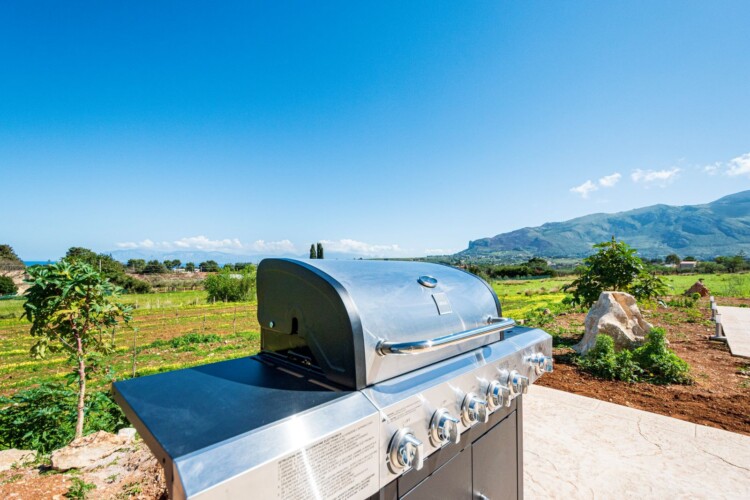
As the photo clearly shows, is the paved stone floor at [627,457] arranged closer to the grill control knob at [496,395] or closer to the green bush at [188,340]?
the grill control knob at [496,395]

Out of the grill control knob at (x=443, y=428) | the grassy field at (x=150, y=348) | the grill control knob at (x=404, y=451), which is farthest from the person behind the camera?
the grassy field at (x=150, y=348)

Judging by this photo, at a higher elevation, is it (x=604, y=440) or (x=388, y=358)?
(x=388, y=358)

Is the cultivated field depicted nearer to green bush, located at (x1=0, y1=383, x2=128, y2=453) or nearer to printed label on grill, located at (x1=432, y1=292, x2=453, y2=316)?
green bush, located at (x1=0, y1=383, x2=128, y2=453)

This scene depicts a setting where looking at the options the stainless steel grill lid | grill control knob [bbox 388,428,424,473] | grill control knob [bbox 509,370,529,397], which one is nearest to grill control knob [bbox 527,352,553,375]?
grill control knob [bbox 509,370,529,397]

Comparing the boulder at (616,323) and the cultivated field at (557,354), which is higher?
the boulder at (616,323)

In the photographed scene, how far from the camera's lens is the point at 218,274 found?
93.1 feet

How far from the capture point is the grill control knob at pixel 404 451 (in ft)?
2.82

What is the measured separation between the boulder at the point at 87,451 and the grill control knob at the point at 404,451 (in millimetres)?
3167

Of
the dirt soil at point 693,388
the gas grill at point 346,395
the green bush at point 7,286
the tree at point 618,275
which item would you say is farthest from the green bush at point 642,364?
the green bush at point 7,286

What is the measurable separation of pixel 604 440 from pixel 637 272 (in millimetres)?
4900

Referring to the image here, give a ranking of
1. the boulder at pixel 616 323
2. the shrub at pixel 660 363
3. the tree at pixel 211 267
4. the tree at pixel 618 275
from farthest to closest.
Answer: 1. the tree at pixel 211 267
2. the tree at pixel 618 275
3. the boulder at pixel 616 323
4. the shrub at pixel 660 363

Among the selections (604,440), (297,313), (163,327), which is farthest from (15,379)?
(604,440)

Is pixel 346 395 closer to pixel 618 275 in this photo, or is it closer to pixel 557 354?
pixel 557 354

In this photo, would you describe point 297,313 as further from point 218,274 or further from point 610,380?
point 218,274
